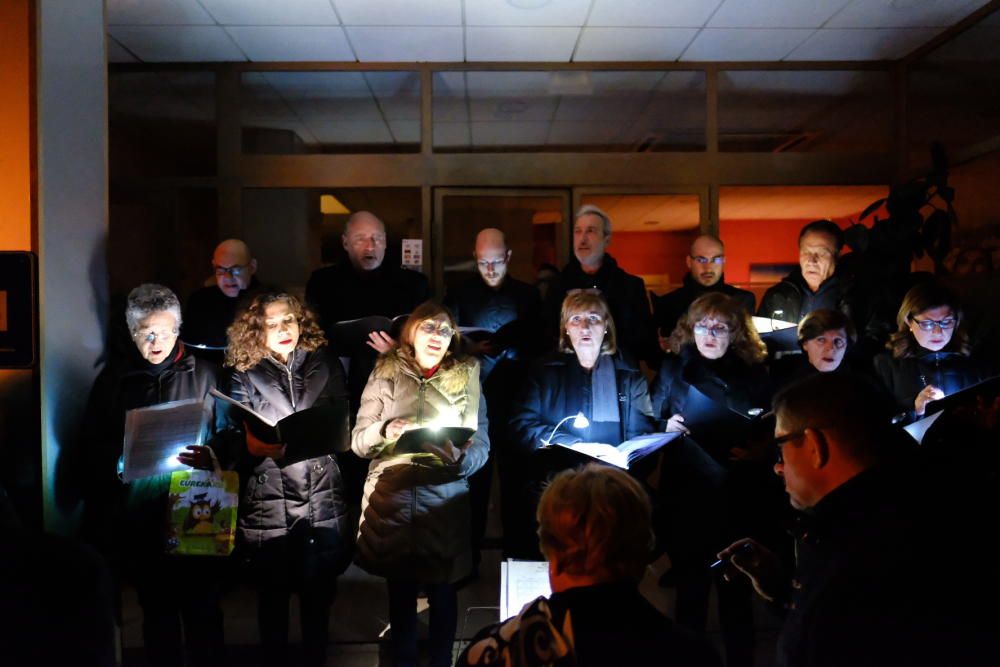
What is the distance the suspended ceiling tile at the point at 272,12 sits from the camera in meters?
4.12

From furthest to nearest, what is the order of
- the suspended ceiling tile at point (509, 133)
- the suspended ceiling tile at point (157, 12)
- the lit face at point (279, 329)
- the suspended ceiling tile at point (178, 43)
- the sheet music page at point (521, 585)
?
the suspended ceiling tile at point (509, 133) < the suspended ceiling tile at point (178, 43) < the suspended ceiling tile at point (157, 12) < the lit face at point (279, 329) < the sheet music page at point (521, 585)

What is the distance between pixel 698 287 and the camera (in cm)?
383

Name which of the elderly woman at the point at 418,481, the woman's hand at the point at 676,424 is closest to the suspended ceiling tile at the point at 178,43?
the elderly woman at the point at 418,481

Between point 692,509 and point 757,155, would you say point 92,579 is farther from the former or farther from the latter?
point 757,155

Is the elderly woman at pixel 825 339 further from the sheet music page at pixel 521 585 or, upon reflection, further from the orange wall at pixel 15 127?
the orange wall at pixel 15 127

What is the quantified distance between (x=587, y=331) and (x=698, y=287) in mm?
986

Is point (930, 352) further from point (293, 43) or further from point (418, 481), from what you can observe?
point (293, 43)

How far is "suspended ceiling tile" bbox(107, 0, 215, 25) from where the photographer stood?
13.4 feet

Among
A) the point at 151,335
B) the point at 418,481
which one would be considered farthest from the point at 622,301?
the point at 151,335

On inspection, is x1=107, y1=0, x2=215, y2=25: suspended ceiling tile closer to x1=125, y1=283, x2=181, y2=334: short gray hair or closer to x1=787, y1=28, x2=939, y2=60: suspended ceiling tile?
x1=125, y1=283, x2=181, y2=334: short gray hair

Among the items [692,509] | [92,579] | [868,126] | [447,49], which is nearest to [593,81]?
[447,49]

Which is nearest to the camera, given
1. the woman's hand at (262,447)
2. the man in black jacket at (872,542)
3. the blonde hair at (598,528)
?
the man in black jacket at (872,542)

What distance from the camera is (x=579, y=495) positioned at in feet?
4.85

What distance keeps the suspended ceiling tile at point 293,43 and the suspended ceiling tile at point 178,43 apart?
0.32 feet
